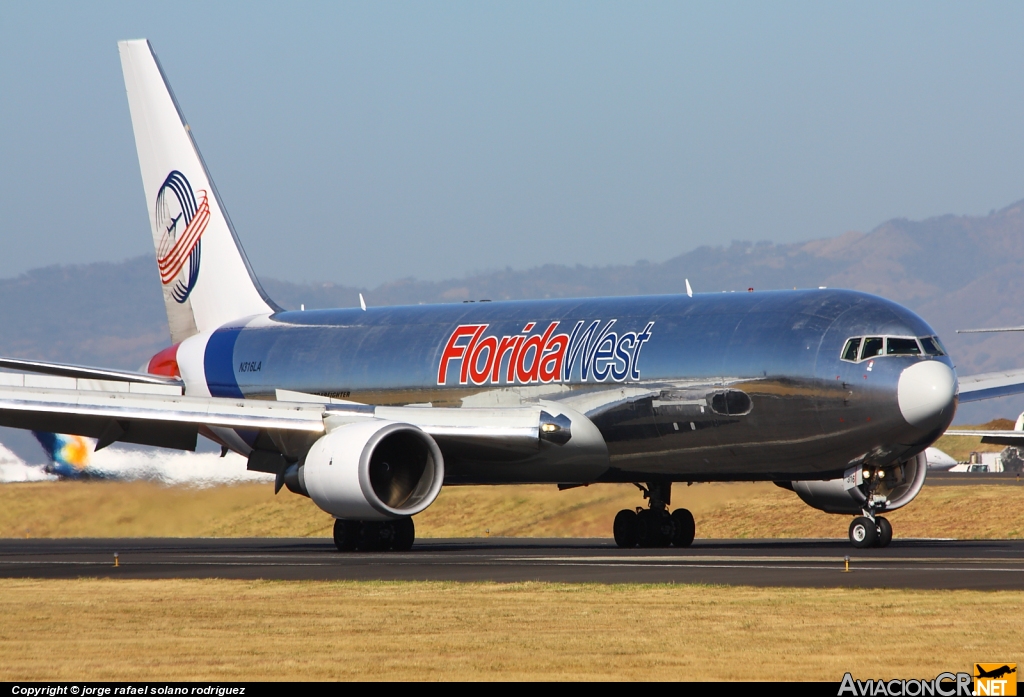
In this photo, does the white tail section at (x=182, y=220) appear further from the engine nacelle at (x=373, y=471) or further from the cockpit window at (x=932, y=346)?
the cockpit window at (x=932, y=346)

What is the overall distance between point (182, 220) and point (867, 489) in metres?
17.1

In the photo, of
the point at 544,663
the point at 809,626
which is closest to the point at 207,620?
the point at 544,663

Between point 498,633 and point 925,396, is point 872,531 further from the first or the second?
point 498,633

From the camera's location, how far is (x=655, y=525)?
2855cm

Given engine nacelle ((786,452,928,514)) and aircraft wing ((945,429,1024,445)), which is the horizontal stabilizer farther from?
aircraft wing ((945,429,1024,445))

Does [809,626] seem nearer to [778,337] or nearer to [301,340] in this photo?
[778,337]

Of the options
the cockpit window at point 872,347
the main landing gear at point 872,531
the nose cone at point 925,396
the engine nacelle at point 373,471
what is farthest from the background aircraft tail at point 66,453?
the nose cone at point 925,396

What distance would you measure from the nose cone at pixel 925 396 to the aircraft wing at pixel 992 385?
17.0 feet

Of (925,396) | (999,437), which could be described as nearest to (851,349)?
(925,396)

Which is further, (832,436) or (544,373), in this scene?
(544,373)

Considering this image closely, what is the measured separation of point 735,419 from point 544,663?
14124 millimetres

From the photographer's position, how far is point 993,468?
347 ft

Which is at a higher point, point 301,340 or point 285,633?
point 301,340

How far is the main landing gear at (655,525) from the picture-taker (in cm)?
2852
